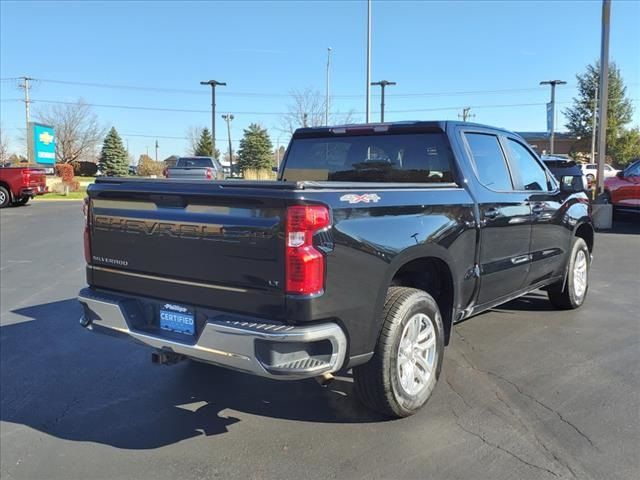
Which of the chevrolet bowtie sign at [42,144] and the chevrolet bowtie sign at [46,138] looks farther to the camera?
the chevrolet bowtie sign at [46,138]

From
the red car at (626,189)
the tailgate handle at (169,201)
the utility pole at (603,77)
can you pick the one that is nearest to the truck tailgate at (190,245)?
the tailgate handle at (169,201)

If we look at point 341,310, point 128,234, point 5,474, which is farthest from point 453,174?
point 5,474

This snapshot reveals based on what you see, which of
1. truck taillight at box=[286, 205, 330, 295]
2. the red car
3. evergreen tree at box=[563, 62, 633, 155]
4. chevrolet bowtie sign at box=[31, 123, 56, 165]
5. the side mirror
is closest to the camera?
truck taillight at box=[286, 205, 330, 295]

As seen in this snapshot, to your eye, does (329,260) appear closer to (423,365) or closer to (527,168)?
(423,365)

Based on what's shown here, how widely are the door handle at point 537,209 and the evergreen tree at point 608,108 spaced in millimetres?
52388

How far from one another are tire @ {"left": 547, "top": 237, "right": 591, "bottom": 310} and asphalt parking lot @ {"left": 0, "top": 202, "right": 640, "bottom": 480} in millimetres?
Answer: 394

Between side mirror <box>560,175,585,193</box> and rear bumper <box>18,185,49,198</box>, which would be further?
rear bumper <box>18,185,49,198</box>

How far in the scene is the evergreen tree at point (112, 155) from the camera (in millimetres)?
60594

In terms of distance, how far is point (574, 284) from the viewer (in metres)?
6.29

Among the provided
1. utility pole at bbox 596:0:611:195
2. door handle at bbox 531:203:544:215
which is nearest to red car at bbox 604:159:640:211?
utility pole at bbox 596:0:611:195

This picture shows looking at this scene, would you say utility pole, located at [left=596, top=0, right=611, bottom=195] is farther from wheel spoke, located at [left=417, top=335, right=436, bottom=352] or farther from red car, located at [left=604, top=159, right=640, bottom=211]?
wheel spoke, located at [left=417, top=335, right=436, bottom=352]

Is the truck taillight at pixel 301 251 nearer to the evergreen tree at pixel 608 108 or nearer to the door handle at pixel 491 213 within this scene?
the door handle at pixel 491 213

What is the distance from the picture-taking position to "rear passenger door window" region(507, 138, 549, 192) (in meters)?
5.27

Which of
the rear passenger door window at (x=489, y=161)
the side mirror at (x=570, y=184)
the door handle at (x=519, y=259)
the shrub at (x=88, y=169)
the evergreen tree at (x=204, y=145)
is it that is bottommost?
the door handle at (x=519, y=259)
